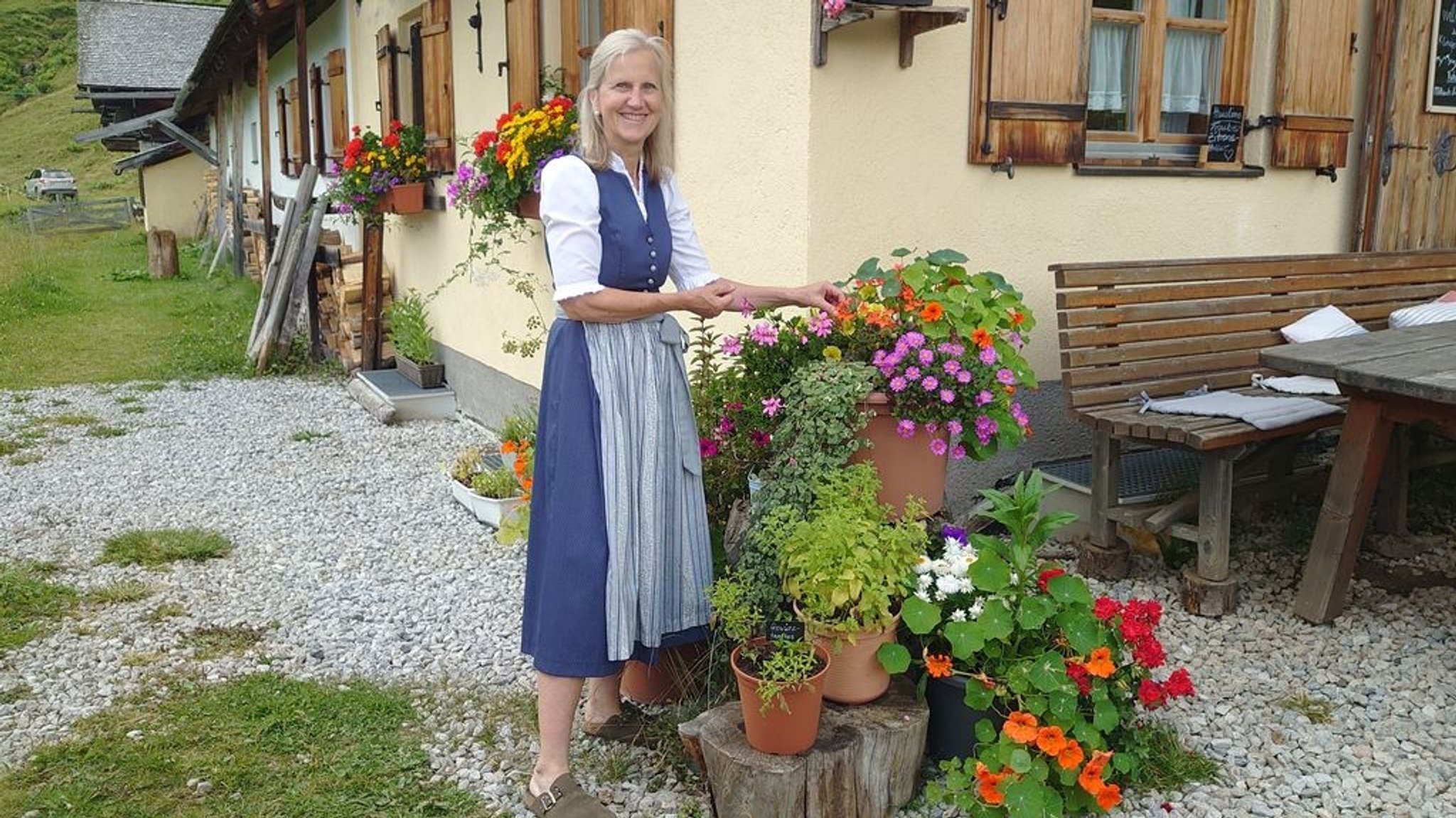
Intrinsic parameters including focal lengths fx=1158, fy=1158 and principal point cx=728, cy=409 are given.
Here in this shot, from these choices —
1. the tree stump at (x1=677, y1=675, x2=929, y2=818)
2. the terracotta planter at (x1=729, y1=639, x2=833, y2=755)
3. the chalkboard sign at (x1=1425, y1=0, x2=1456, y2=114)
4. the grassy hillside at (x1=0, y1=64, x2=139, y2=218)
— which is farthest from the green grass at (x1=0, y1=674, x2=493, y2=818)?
the grassy hillside at (x1=0, y1=64, x2=139, y2=218)

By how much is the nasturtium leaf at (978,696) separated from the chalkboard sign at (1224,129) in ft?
10.3

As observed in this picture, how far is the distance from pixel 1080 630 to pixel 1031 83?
2.34 meters

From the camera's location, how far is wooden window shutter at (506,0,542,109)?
5523mm

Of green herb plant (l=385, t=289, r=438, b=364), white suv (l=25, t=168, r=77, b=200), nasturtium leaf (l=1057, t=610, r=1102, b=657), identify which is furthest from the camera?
white suv (l=25, t=168, r=77, b=200)

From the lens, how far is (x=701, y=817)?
107 inches

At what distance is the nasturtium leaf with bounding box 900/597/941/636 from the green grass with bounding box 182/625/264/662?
2311 millimetres

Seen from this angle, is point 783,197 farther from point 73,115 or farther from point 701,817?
point 73,115

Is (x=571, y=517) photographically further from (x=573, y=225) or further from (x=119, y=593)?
(x=119, y=593)

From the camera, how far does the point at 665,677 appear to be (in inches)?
126

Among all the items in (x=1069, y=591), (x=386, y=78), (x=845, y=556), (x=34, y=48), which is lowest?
(x=1069, y=591)

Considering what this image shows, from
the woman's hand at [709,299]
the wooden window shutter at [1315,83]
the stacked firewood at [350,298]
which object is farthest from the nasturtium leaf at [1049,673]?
the stacked firewood at [350,298]

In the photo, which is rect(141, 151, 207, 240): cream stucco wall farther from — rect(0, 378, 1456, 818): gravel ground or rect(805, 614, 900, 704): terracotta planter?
rect(805, 614, 900, 704): terracotta planter

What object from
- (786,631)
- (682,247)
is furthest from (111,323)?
(786,631)

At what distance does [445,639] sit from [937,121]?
249cm
